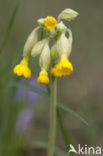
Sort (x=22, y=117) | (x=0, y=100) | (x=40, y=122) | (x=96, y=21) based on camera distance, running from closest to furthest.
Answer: (x=0, y=100), (x=22, y=117), (x=40, y=122), (x=96, y=21)

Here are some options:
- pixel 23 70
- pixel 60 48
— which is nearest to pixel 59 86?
pixel 23 70

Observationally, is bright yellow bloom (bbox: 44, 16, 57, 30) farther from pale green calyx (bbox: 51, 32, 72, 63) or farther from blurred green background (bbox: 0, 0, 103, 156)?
blurred green background (bbox: 0, 0, 103, 156)

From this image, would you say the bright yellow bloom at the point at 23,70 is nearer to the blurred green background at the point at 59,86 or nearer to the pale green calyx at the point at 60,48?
the pale green calyx at the point at 60,48

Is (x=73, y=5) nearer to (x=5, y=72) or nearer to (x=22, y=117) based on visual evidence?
(x=22, y=117)

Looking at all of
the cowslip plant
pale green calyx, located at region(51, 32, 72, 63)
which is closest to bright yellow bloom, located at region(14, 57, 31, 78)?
the cowslip plant

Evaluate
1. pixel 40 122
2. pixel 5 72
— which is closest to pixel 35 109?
pixel 40 122

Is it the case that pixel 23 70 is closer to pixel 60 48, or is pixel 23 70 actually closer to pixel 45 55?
pixel 45 55

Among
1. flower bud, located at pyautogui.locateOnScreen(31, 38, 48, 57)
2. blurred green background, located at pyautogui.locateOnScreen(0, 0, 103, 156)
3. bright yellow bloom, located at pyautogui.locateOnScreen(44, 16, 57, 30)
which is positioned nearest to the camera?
bright yellow bloom, located at pyautogui.locateOnScreen(44, 16, 57, 30)

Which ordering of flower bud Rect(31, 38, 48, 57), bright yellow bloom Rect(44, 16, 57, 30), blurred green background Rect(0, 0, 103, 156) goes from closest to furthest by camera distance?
1. bright yellow bloom Rect(44, 16, 57, 30)
2. flower bud Rect(31, 38, 48, 57)
3. blurred green background Rect(0, 0, 103, 156)
